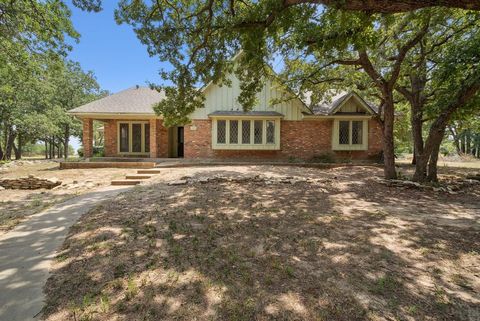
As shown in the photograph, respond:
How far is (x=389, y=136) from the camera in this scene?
317 inches

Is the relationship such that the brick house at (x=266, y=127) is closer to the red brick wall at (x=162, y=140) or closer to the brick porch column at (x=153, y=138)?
the brick porch column at (x=153, y=138)

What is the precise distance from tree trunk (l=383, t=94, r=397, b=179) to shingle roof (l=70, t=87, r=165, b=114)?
38.2 ft

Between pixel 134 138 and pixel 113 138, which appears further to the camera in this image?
pixel 134 138

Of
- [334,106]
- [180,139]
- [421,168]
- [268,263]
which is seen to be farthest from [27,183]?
[334,106]

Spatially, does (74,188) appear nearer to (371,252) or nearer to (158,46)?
(158,46)

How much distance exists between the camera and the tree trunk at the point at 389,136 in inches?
313

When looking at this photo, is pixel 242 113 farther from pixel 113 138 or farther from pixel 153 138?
pixel 113 138

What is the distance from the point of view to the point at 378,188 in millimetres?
7203

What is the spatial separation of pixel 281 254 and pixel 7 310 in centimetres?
285

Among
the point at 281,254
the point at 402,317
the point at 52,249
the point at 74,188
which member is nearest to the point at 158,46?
the point at 74,188

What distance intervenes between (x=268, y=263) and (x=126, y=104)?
14979mm

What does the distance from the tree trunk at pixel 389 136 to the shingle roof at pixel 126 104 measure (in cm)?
1165

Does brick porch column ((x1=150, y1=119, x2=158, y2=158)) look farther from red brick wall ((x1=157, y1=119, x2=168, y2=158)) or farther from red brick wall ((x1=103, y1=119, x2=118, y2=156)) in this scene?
red brick wall ((x1=103, y1=119, x2=118, y2=156))

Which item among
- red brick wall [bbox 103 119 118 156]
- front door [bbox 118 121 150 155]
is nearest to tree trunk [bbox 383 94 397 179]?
front door [bbox 118 121 150 155]
